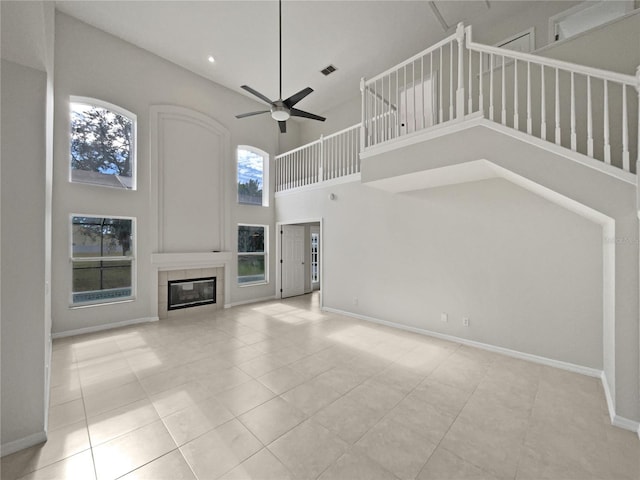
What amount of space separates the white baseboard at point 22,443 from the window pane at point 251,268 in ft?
15.1

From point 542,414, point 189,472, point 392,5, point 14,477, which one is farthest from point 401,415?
point 392,5

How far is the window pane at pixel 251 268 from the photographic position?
6637mm

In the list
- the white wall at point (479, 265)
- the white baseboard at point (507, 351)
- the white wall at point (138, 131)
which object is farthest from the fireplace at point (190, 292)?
the white baseboard at point (507, 351)

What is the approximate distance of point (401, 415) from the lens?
89.4 inches

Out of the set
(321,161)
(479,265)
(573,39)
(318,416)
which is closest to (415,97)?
(573,39)

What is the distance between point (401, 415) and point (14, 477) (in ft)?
8.96

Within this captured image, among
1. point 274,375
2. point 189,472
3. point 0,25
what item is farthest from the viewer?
point 274,375

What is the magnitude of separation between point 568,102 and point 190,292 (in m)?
6.91

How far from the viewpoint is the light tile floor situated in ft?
5.75

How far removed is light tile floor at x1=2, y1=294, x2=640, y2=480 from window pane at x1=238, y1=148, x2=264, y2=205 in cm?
406

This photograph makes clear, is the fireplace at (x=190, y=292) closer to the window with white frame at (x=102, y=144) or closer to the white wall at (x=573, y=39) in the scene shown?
the window with white frame at (x=102, y=144)

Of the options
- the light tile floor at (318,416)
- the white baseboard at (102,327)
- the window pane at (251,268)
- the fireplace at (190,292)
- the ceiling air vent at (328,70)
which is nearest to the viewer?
the light tile floor at (318,416)

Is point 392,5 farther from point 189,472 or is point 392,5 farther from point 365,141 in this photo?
point 189,472

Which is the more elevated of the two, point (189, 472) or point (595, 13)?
point (595, 13)
